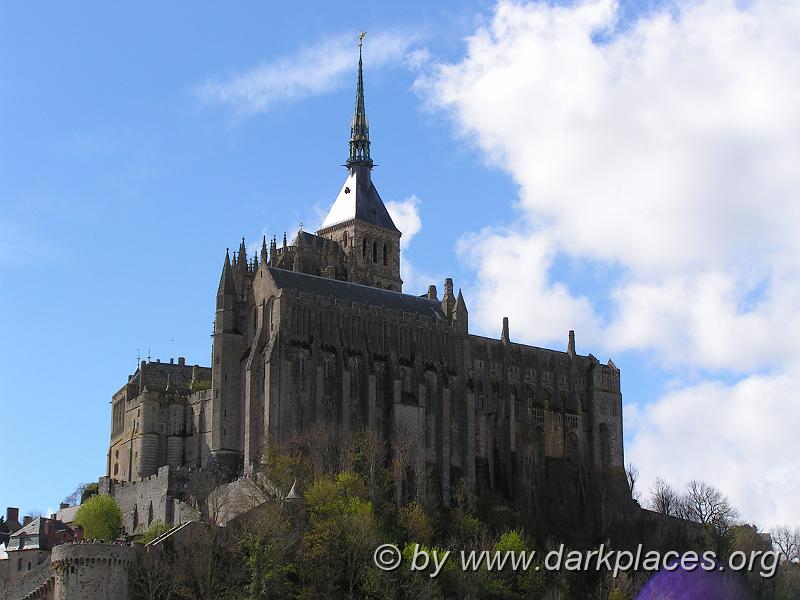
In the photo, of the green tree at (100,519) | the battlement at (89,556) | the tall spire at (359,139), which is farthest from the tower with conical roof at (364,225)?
the battlement at (89,556)

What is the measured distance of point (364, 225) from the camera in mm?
147125

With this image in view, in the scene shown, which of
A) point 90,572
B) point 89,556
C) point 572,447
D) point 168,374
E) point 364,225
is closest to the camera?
point 90,572

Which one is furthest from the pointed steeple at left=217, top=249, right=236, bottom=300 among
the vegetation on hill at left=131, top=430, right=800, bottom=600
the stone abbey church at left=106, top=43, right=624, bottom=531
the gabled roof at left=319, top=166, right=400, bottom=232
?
the gabled roof at left=319, top=166, right=400, bottom=232

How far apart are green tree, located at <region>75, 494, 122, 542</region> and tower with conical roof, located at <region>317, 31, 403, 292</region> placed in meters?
37.5

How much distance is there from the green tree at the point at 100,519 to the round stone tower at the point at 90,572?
17.7 m

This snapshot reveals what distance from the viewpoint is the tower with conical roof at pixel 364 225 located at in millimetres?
146125

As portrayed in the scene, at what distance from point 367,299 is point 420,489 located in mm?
19214

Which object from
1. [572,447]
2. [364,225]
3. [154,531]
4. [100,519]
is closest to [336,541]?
[154,531]

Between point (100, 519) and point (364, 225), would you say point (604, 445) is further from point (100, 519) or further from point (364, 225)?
point (100, 519)

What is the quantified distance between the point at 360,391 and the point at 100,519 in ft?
66.4

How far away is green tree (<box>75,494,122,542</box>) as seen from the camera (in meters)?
109

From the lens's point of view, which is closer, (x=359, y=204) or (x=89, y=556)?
(x=89, y=556)

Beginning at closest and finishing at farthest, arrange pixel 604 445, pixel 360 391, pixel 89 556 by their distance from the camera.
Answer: pixel 89 556 → pixel 360 391 → pixel 604 445

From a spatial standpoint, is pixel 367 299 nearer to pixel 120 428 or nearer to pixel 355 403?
pixel 355 403
